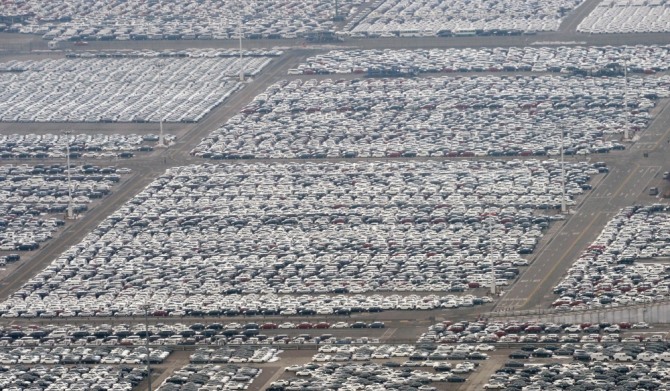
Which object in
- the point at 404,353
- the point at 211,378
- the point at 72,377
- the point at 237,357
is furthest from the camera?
the point at 237,357

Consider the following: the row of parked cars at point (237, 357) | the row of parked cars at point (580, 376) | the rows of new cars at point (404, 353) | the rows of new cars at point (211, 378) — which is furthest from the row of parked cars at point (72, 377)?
the row of parked cars at point (580, 376)

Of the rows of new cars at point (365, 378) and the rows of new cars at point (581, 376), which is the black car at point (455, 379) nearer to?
the rows of new cars at point (365, 378)

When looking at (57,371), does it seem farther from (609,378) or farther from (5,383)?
(609,378)

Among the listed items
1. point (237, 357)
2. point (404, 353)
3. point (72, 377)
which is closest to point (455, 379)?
point (404, 353)

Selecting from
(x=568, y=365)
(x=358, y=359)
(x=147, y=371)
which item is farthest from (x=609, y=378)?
(x=147, y=371)

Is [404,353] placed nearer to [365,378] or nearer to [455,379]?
[365,378]
